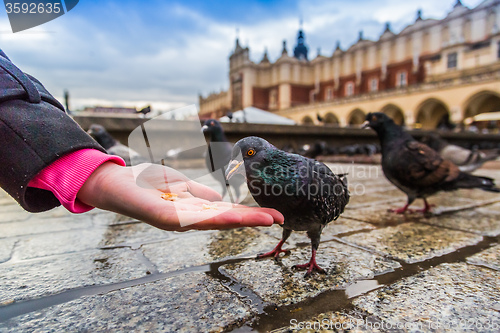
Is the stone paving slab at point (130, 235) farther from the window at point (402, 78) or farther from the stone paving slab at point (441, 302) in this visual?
the window at point (402, 78)

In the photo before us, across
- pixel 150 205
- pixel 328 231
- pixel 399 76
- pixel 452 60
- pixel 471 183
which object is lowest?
pixel 328 231

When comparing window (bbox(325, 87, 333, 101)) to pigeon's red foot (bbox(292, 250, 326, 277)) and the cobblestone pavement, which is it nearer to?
the cobblestone pavement

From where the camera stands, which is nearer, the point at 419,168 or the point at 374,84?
the point at 419,168

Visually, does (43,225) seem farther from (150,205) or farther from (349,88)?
(349,88)

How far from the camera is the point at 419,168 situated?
3.34 metres

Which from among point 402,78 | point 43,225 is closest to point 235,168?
point 43,225

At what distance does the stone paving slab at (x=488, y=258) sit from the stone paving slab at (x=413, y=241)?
0.14 m

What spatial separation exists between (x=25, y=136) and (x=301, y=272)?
145 cm

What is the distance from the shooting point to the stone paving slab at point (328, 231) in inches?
95.3

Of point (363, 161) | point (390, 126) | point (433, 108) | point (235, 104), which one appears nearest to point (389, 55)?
point (433, 108)

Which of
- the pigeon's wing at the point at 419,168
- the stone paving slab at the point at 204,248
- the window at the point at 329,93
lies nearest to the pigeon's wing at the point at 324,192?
the stone paving slab at the point at 204,248

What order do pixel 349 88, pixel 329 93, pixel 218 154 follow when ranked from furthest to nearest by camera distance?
1. pixel 329 93
2. pixel 349 88
3. pixel 218 154

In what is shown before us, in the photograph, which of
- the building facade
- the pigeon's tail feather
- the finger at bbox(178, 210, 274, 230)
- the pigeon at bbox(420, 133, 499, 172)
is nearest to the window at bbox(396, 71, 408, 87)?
the building facade

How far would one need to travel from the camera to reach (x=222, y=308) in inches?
52.7
